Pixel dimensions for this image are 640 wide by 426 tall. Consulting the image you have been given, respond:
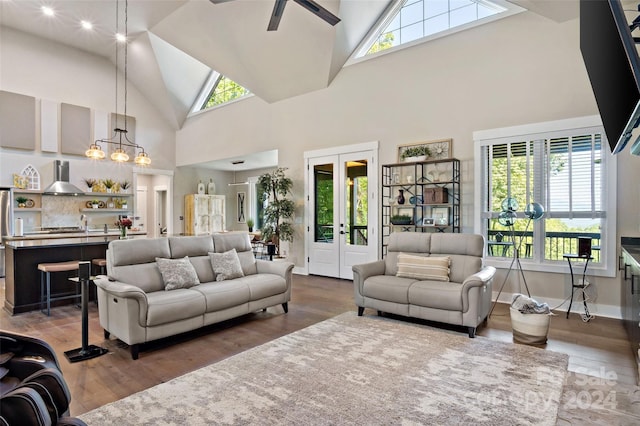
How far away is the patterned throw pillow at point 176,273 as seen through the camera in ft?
11.9

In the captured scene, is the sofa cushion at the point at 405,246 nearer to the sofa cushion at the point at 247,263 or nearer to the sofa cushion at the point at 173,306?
the sofa cushion at the point at 247,263

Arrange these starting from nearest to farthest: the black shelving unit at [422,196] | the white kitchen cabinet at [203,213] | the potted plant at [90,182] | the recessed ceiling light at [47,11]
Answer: the black shelving unit at [422,196] < the recessed ceiling light at [47,11] < the potted plant at [90,182] < the white kitchen cabinet at [203,213]

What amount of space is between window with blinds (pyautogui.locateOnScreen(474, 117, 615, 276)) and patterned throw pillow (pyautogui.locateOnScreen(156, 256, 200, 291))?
396 cm

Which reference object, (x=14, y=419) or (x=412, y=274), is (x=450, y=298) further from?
(x=14, y=419)

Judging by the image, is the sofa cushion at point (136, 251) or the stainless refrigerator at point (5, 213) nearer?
the sofa cushion at point (136, 251)

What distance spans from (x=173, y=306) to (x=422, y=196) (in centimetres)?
397

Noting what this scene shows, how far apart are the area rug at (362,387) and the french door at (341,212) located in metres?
3.07

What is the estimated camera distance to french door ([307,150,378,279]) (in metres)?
6.20

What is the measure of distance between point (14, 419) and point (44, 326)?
3964 millimetres

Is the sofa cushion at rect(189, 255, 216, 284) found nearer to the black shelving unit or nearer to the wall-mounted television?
the black shelving unit

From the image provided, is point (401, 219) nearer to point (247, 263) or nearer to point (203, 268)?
point (247, 263)

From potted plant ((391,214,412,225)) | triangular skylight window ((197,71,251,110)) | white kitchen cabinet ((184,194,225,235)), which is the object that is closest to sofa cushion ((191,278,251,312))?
potted plant ((391,214,412,225))

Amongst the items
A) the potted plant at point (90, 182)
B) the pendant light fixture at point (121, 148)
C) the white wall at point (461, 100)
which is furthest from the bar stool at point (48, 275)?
the potted plant at point (90, 182)

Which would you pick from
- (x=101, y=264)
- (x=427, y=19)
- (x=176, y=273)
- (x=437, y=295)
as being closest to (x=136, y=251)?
(x=176, y=273)
